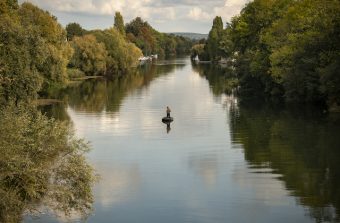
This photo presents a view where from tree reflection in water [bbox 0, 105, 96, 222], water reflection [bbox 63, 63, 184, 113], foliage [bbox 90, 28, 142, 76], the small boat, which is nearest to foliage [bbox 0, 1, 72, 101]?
water reflection [bbox 63, 63, 184, 113]

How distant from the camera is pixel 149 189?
32500 mm

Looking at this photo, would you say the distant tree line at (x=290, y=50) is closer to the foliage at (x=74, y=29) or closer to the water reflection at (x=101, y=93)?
the water reflection at (x=101, y=93)

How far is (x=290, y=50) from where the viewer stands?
213 ft

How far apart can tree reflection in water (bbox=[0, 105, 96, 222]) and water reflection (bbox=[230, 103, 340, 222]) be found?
36.1 ft

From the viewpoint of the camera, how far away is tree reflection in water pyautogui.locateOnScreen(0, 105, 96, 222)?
21.8 m

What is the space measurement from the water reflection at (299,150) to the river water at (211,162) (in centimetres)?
6

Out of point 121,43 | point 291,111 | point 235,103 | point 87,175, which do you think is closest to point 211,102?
point 235,103

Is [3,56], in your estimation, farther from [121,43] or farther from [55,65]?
[121,43]

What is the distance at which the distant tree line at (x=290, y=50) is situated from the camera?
57.9 m

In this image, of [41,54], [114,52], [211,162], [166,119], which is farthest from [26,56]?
[114,52]

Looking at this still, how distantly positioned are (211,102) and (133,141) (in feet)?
95.1

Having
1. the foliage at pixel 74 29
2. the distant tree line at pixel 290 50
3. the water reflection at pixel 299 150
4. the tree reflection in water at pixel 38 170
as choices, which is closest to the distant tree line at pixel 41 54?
the tree reflection in water at pixel 38 170

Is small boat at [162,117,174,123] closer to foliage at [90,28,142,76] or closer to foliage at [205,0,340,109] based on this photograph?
foliage at [205,0,340,109]

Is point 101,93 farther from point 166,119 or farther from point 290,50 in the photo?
point 166,119
